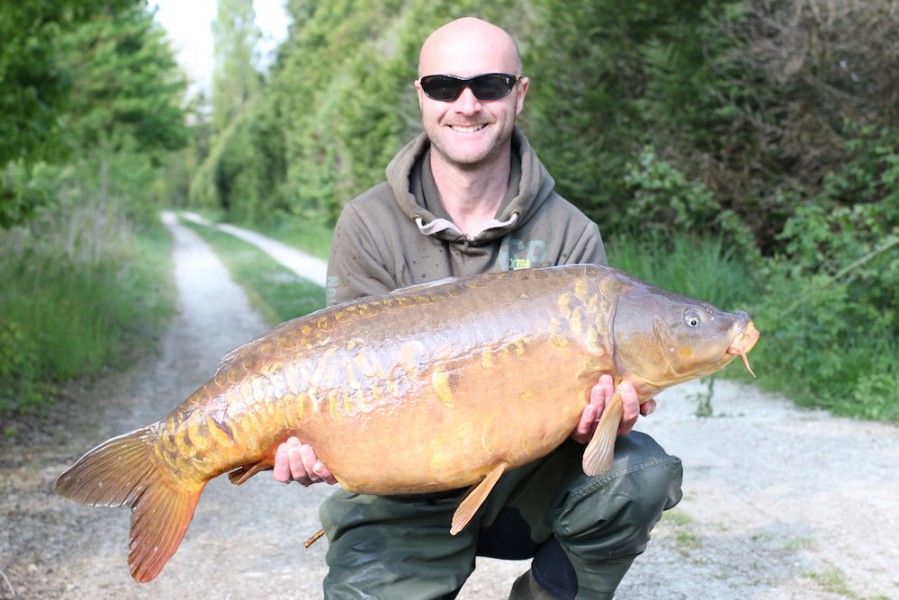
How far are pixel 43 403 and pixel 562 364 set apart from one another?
5049 millimetres

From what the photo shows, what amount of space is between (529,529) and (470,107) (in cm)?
129

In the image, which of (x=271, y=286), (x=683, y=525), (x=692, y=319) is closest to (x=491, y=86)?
(x=692, y=319)

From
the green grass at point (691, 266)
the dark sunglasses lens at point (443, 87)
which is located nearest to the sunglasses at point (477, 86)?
the dark sunglasses lens at point (443, 87)

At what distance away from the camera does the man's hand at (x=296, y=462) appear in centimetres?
256

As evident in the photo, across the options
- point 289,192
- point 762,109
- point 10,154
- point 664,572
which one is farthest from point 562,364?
point 289,192

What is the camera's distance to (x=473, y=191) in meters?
3.16

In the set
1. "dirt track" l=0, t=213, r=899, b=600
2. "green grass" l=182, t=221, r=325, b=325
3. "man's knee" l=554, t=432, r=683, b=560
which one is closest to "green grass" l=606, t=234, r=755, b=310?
"dirt track" l=0, t=213, r=899, b=600

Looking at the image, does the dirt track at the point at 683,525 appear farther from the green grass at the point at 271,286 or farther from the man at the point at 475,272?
the green grass at the point at 271,286

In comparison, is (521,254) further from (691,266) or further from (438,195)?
(691,266)

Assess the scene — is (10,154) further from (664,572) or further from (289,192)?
(289,192)

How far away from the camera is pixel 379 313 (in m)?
2.62

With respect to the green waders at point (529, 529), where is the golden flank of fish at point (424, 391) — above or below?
above

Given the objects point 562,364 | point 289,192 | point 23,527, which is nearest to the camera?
point 562,364

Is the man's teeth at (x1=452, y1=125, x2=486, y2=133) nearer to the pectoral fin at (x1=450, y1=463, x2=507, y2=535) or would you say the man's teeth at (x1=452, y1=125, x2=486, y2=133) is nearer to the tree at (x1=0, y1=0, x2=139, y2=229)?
the pectoral fin at (x1=450, y1=463, x2=507, y2=535)
